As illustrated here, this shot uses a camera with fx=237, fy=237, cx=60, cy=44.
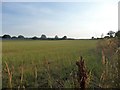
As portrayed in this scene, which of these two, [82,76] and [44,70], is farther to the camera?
[44,70]

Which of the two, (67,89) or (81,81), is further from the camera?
(67,89)

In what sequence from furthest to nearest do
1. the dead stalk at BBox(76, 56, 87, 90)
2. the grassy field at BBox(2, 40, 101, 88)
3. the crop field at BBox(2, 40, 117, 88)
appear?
the grassy field at BBox(2, 40, 101, 88), the crop field at BBox(2, 40, 117, 88), the dead stalk at BBox(76, 56, 87, 90)

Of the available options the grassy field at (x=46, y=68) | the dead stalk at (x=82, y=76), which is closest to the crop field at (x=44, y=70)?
the grassy field at (x=46, y=68)

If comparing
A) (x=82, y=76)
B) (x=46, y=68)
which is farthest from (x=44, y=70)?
(x=82, y=76)

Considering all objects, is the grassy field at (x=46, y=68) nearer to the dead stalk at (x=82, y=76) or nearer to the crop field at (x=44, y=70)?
the crop field at (x=44, y=70)

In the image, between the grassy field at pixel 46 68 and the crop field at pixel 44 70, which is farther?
the grassy field at pixel 46 68

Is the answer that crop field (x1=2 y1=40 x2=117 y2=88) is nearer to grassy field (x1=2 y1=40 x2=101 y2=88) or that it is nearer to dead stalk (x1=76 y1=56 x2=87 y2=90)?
grassy field (x1=2 y1=40 x2=101 y2=88)

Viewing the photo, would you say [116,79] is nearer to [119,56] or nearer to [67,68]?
[119,56]

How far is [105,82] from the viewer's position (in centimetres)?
375

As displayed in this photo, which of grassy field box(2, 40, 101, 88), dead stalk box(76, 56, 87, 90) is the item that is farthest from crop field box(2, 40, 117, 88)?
dead stalk box(76, 56, 87, 90)

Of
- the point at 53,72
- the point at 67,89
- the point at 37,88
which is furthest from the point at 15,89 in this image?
the point at 53,72

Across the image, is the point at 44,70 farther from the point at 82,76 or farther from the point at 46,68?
the point at 82,76

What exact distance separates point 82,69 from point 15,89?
3333mm

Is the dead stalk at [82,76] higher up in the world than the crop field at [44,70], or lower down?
higher up
